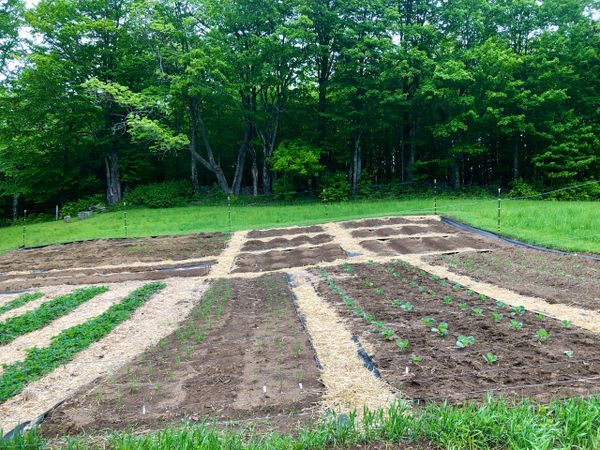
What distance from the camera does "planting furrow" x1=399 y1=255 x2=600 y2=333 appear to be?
5.17 metres

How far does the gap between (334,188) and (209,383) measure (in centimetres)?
2050

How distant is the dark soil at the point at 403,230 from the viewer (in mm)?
13094

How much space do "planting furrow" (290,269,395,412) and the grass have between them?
54 cm

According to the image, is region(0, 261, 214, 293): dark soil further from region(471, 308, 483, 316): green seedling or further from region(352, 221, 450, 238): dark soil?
region(471, 308, 483, 316): green seedling

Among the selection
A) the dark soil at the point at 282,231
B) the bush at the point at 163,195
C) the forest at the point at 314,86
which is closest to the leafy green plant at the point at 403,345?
the dark soil at the point at 282,231

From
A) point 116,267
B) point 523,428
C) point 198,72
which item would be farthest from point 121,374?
point 198,72

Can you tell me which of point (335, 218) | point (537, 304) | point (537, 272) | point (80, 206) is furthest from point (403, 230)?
point (80, 206)

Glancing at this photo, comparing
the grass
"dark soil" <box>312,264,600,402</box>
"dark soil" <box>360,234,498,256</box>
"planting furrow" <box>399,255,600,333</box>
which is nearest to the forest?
"dark soil" <box>360,234,498,256</box>

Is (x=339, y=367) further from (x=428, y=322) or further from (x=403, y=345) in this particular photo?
(x=428, y=322)

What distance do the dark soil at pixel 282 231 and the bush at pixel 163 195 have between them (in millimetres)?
11858

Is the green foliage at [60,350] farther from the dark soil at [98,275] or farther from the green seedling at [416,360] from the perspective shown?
the green seedling at [416,360]

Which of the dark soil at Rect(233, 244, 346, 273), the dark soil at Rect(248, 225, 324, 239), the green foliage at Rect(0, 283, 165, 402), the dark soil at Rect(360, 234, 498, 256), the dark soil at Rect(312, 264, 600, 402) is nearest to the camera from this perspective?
the dark soil at Rect(312, 264, 600, 402)

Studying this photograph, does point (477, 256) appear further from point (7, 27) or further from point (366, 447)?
point (7, 27)

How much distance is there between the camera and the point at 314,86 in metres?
26.3
